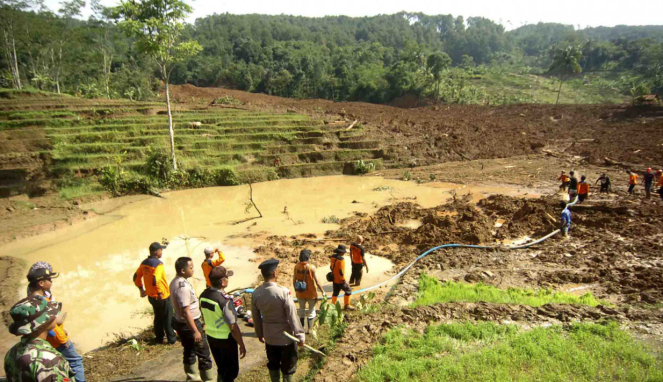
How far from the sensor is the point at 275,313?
411cm

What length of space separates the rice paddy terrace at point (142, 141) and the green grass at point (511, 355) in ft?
56.1

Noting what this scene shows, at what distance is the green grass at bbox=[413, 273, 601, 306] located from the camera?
7289 millimetres

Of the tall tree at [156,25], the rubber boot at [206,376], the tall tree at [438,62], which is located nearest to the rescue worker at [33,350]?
the rubber boot at [206,376]

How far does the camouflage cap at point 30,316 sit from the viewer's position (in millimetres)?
3102

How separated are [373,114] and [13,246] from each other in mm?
28078

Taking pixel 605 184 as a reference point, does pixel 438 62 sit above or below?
above

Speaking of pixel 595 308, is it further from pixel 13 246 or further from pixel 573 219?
pixel 13 246

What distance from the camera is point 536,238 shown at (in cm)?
1130

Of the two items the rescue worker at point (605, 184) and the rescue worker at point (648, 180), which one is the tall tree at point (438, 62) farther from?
the rescue worker at point (648, 180)

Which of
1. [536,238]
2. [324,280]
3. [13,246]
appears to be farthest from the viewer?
[13,246]

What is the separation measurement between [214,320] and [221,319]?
9cm

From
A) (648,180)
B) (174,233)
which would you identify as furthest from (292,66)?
(648,180)

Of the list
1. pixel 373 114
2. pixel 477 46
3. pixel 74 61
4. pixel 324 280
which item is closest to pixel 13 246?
pixel 324 280

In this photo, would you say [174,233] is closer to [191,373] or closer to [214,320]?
[191,373]
